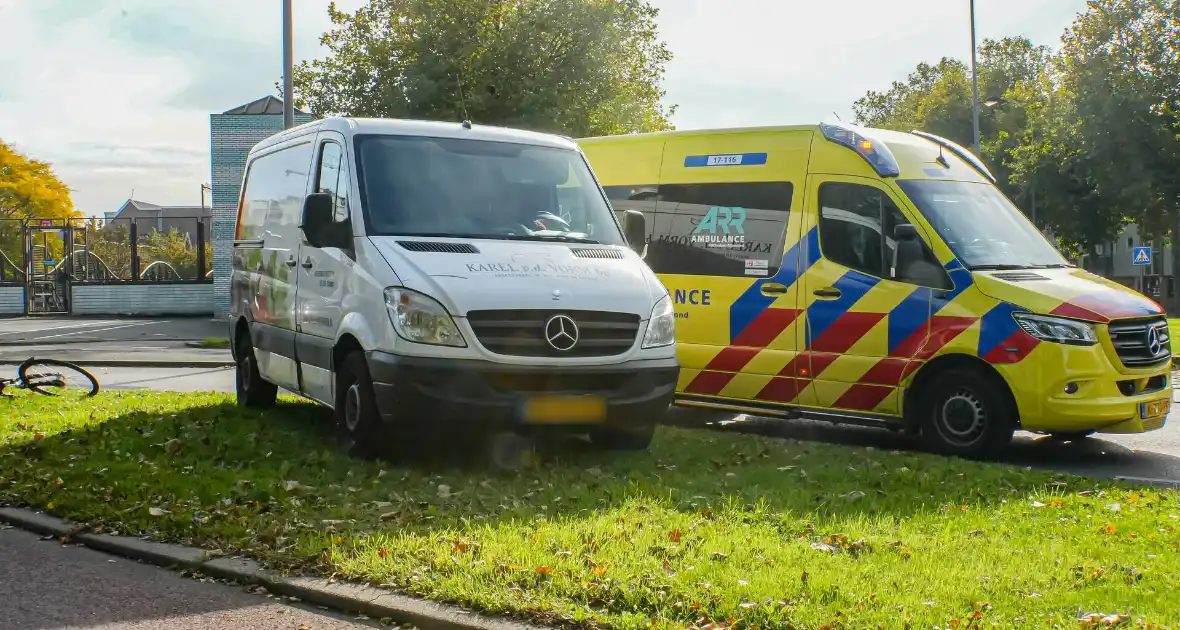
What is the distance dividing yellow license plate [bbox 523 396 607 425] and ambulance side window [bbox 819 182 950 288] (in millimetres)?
2802

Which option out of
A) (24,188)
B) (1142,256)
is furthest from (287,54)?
(24,188)

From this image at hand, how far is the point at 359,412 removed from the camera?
7.78 metres

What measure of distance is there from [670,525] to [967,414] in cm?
358

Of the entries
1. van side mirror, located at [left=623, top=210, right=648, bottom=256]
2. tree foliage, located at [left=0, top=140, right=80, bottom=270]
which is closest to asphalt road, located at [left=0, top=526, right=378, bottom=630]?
van side mirror, located at [left=623, top=210, right=648, bottom=256]

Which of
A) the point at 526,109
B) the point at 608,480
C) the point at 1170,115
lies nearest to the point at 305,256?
the point at 608,480

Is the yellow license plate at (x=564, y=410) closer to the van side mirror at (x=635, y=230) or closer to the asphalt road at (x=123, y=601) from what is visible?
the van side mirror at (x=635, y=230)

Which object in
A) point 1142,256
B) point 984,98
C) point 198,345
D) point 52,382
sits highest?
point 984,98

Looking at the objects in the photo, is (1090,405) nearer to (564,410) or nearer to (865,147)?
(865,147)

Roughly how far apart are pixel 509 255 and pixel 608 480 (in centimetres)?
155

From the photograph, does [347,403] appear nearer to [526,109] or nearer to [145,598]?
[145,598]

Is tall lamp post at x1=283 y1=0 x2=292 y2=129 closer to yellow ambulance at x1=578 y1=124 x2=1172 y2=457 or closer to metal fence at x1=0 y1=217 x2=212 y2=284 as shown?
yellow ambulance at x1=578 y1=124 x2=1172 y2=457

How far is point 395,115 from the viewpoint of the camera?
32.6m

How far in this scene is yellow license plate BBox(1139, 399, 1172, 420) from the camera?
863 centimetres

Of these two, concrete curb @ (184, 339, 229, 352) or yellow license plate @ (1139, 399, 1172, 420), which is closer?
yellow license plate @ (1139, 399, 1172, 420)
